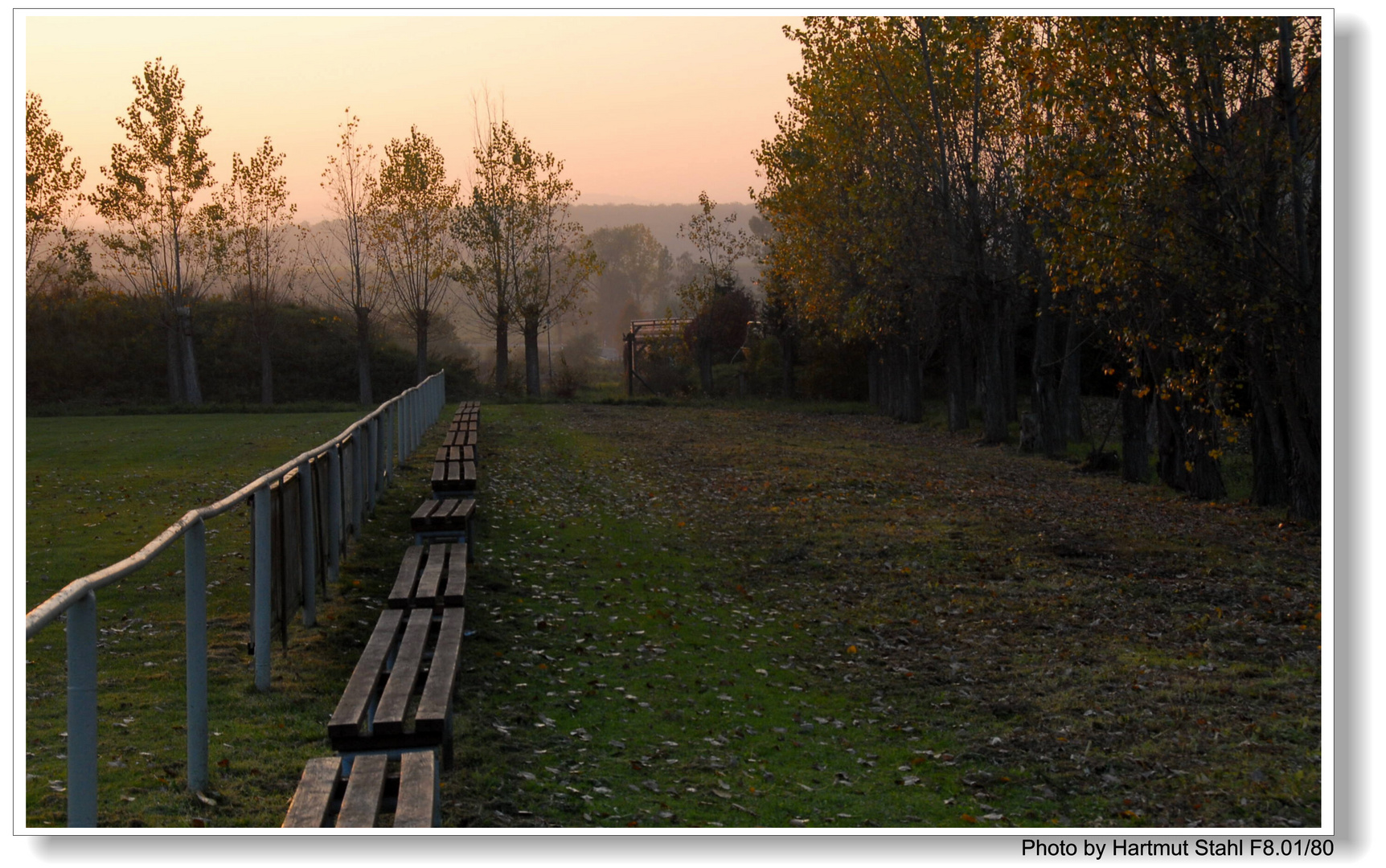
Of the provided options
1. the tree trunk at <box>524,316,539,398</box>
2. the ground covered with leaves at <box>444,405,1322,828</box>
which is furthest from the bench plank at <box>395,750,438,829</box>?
the tree trunk at <box>524,316,539,398</box>

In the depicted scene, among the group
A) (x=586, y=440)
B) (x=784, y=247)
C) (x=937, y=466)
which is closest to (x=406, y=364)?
(x=784, y=247)

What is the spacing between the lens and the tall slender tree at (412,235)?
148 ft

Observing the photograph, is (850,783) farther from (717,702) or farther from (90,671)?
(90,671)

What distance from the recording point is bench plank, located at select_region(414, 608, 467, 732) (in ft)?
15.2

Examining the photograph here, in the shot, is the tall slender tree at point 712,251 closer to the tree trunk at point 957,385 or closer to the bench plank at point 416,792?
the tree trunk at point 957,385

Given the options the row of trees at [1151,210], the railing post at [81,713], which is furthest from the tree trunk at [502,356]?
the railing post at [81,713]

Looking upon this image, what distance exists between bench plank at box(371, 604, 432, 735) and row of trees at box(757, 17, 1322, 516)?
884 cm

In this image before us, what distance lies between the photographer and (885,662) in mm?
8016

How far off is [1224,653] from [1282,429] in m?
7.45

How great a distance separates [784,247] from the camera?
3309cm

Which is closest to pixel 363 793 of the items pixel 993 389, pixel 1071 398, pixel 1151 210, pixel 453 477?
pixel 453 477

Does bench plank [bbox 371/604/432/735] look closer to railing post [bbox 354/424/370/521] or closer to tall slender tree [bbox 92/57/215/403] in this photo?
railing post [bbox 354/424/370/521]

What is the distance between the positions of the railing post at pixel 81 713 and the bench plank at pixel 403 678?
1189mm

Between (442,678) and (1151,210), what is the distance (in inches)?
408
